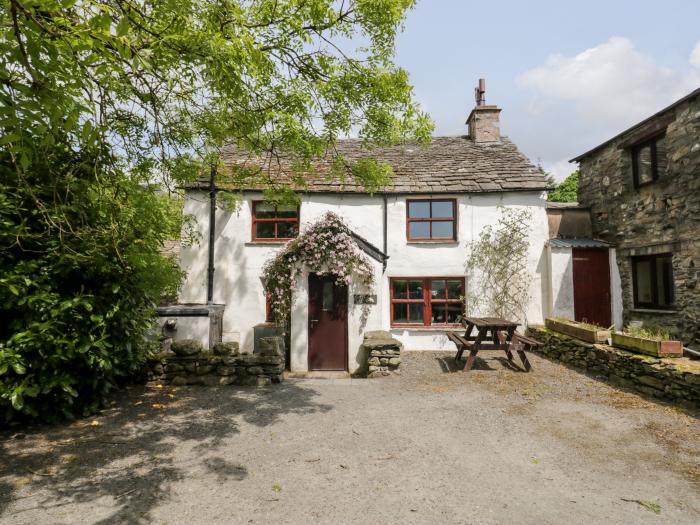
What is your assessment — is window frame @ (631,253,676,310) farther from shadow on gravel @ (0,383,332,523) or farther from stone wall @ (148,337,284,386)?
stone wall @ (148,337,284,386)

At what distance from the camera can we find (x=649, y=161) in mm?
9969

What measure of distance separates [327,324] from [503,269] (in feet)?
18.2

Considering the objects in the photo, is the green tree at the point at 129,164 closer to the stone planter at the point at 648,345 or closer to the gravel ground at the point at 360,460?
the gravel ground at the point at 360,460

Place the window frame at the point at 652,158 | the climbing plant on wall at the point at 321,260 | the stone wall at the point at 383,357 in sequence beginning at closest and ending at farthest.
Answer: the stone wall at the point at 383,357
the climbing plant on wall at the point at 321,260
the window frame at the point at 652,158

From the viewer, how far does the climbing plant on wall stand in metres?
8.92

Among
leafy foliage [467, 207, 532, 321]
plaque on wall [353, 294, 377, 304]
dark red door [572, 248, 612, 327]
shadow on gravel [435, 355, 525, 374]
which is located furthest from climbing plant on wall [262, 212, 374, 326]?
dark red door [572, 248, 612, 327]

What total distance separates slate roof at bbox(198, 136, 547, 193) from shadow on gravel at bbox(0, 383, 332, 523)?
6025mm

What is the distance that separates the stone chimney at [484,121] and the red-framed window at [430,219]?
4.05 meters

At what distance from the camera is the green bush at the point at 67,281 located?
14.7 feet

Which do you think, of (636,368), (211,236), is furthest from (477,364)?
(211,236)

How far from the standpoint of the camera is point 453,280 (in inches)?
429

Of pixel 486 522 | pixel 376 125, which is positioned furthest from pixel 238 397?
pixel 376 125

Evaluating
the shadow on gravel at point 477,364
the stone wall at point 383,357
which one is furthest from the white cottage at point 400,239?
the stone wall at point 383,357

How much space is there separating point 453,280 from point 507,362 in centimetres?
298
